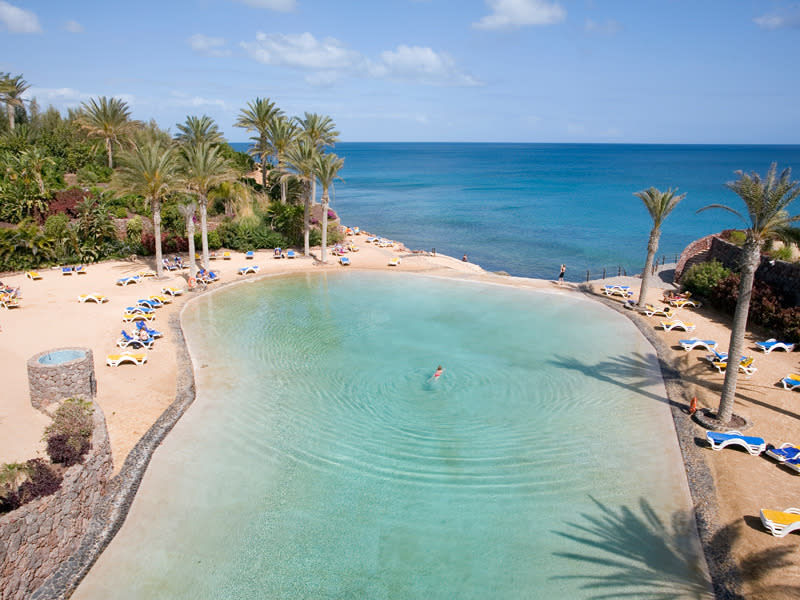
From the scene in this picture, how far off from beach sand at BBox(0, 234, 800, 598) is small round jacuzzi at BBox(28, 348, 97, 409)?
0.52 metres

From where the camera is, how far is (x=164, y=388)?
1552 cm

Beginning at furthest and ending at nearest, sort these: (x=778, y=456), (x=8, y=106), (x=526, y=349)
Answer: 1. (x=8, y=106)
2. (x=526, y=349)
3. (x=778, y=456)

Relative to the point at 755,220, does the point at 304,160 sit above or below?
above

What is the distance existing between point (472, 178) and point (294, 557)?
398 feet

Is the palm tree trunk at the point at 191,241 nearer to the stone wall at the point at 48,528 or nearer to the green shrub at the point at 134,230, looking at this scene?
the green shrub at the point at 134,230

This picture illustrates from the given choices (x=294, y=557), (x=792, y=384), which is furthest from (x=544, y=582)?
(x=792, y=384)

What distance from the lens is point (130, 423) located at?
13398mm

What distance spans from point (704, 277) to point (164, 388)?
84.9 ft

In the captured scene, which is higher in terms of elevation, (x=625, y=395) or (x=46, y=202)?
(x=46, y=202)

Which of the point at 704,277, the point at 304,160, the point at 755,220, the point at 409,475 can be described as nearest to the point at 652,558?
the point at 409,475

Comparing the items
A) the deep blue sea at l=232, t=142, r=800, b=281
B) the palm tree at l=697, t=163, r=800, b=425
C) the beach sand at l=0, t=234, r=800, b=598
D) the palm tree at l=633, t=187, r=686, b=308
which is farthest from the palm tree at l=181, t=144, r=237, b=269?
the palm tree at l=697, t=163, r=800, b=425

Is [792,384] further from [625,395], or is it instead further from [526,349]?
[526,349]

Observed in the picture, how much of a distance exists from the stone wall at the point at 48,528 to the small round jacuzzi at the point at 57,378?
11.9ft

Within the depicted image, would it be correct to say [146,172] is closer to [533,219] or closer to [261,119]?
[261,119]
